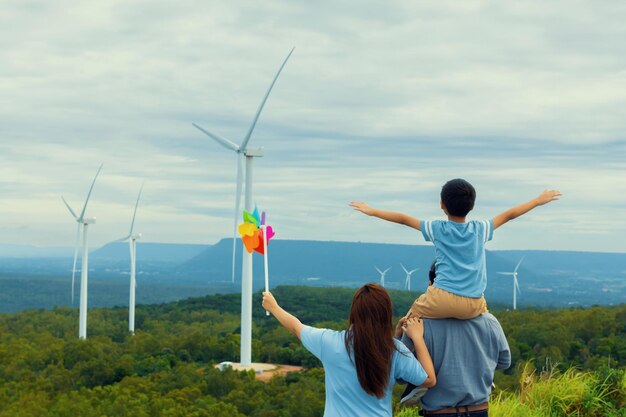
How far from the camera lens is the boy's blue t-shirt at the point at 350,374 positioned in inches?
290

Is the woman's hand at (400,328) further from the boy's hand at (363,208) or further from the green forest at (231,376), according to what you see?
Result: the green forest at (231,376)

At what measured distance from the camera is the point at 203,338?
69.2 meters

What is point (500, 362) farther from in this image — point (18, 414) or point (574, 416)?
point (18, 414)

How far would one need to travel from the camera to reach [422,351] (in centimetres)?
760

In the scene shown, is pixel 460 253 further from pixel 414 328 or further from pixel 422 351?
pixel 422 351

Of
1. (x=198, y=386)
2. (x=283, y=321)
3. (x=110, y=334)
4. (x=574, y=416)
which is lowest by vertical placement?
(x=110, y=334)

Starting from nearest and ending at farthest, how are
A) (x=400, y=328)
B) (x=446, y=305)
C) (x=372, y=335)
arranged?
(x=372, y=335)
(x=446, y=305)
(x=400, y=328)

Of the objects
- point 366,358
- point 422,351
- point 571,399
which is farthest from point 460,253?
point 571,399

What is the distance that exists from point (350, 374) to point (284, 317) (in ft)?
2.47

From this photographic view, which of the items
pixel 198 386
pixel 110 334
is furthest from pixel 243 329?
pixel 110 334

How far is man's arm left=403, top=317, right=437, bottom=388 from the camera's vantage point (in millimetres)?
7574

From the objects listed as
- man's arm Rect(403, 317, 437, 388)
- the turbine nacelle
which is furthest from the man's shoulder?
the turbine nacelle

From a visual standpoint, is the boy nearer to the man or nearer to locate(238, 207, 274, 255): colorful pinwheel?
the man

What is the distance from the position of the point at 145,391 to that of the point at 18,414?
7.35 m
